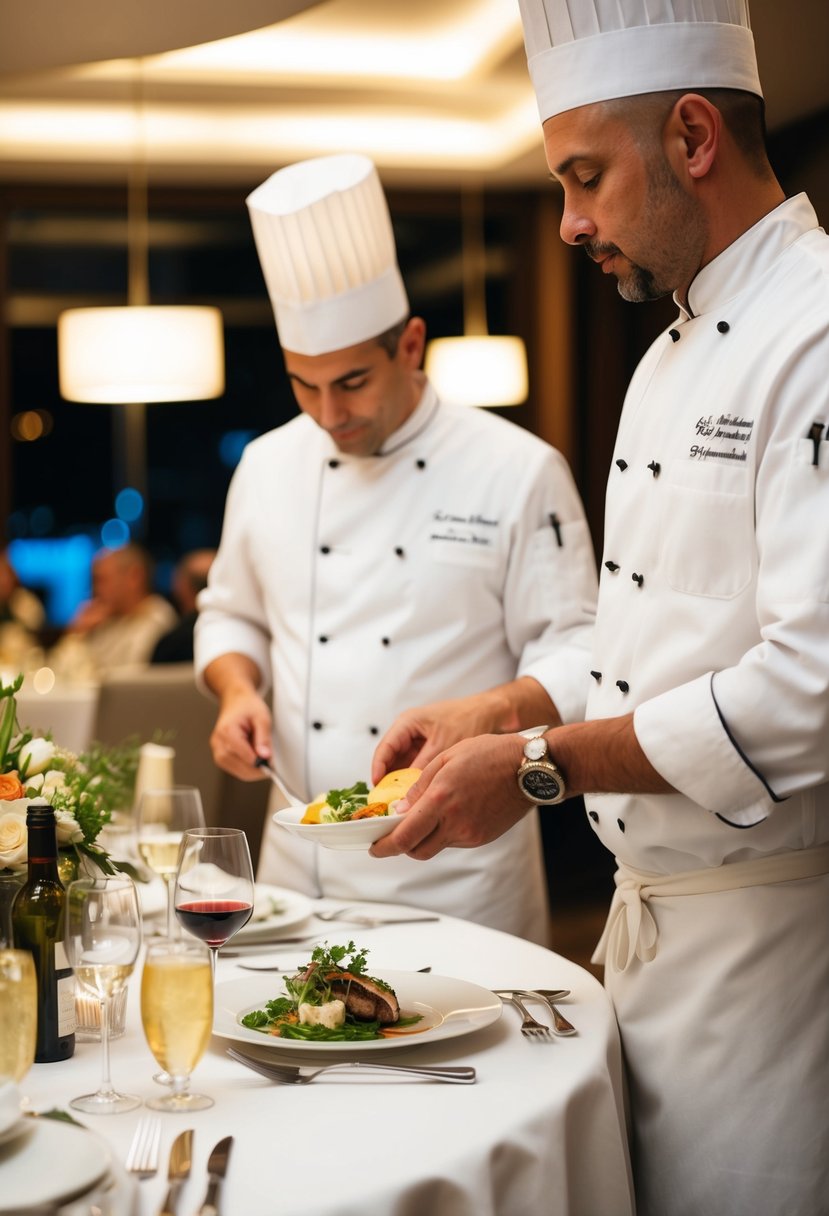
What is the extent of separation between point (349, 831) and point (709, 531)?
54 cm

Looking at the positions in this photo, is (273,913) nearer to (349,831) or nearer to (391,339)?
(349,831)

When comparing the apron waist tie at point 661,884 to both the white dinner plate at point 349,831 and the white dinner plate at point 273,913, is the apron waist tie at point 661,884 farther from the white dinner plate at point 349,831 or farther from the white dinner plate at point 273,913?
the white dinner plate at point 273,913

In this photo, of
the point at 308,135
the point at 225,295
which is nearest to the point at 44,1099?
the point at 308,135

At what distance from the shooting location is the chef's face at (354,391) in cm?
255

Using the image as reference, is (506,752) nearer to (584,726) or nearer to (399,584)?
(584,726)

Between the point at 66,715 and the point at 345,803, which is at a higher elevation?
the point at 345,803

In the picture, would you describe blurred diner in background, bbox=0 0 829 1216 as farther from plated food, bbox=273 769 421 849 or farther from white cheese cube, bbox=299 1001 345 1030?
plated food, bbox=273 769 421 849

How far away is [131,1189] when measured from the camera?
3.53 ft

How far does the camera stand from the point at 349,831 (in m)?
1.61

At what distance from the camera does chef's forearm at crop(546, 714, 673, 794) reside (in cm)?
156

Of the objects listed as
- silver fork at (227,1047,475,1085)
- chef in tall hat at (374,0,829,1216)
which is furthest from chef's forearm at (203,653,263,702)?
silver fork at (227,1047,475,1085)

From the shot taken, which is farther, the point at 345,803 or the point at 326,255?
the point at 326,255

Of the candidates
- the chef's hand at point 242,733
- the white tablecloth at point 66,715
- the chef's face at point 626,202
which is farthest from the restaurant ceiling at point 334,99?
the chef's face at point 626,202

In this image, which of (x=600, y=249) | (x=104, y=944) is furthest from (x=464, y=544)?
(x=104, y=944)
